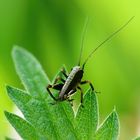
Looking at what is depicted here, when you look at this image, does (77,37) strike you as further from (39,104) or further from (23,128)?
(23,128)

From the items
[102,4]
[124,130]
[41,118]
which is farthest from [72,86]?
[102,4]

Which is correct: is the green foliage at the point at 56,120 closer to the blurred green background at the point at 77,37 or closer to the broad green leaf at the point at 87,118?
the broad green leaf at the point at 87,118

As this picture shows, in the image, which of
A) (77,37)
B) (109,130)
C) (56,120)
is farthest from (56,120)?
(77,37)

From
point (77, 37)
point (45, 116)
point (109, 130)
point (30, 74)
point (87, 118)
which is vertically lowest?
point (109, 130)

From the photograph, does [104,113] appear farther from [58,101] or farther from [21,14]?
[58,101]

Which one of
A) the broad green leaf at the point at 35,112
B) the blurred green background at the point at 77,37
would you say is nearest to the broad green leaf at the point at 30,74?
the broad green leaf at the point at 35,112

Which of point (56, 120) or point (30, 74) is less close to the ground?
point (30, 74)
